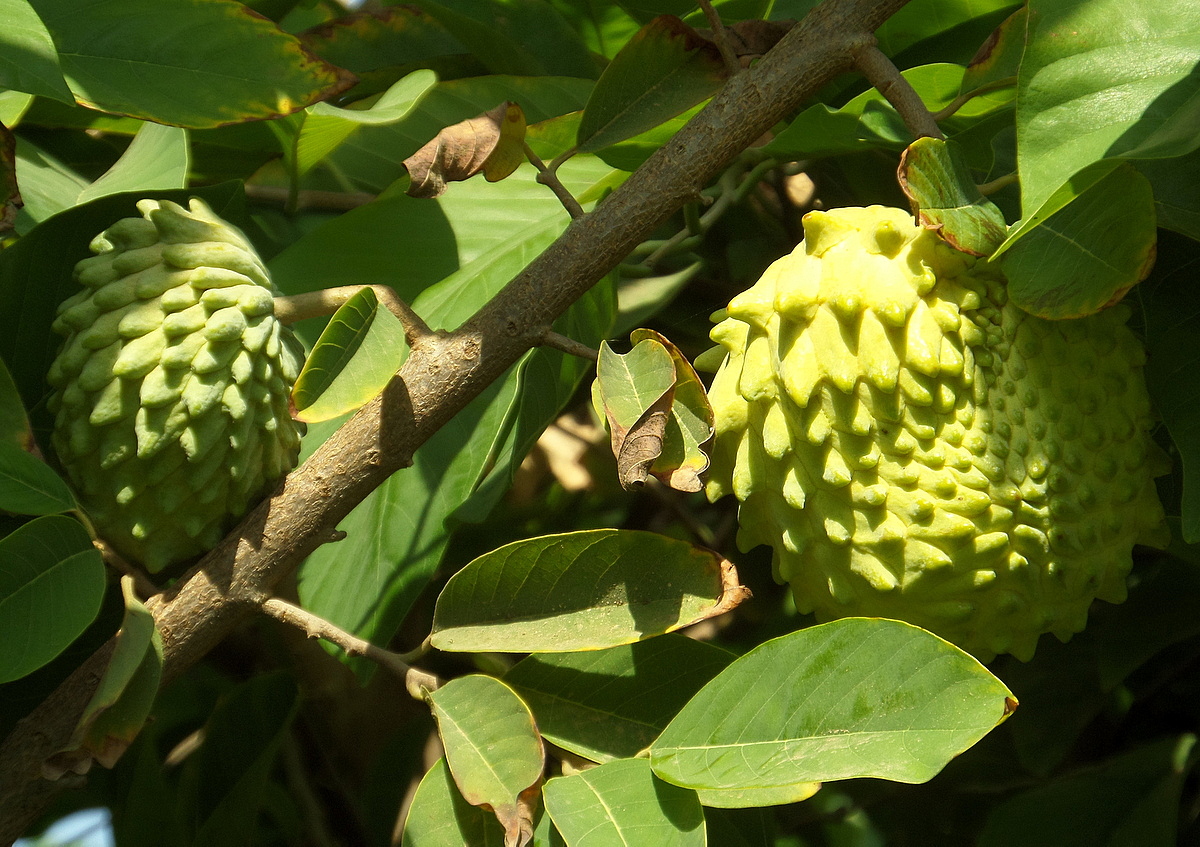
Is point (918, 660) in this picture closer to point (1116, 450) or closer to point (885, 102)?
point (1116, 450)

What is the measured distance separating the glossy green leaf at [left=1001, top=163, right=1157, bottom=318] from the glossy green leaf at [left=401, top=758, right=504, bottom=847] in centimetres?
65

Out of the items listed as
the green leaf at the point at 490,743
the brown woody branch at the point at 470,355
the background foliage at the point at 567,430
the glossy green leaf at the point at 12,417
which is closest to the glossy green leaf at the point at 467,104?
the background foliage at the point at 567,430

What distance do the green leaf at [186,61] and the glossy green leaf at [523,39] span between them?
0.39 metres

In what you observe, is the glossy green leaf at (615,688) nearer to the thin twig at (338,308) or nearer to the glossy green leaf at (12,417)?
the thin twig at (338,308)

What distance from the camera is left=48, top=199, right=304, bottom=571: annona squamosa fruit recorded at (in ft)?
2.94

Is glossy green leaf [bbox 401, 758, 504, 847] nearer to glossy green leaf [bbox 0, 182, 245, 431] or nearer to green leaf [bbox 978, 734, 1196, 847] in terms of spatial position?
glossy green leaf [bbox 0, 182, 245, 431]

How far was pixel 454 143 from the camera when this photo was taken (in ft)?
3.05

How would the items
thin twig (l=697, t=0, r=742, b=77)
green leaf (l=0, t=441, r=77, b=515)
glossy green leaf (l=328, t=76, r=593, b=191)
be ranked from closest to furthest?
green leaf (l=0, t=441, r=77, b=515)
thin twig (l=697, t=0, r=742, b=77)
glossy green leaf (l=328, t=76, r=593, b=191)

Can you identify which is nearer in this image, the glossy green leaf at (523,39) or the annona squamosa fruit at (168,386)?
the annona squamosa fruit at (168,386)

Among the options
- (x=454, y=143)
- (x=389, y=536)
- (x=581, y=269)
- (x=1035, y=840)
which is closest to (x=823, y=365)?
(x=581, y=269)

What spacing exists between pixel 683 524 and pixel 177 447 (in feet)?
3.61

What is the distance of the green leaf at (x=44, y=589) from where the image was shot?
0.81m

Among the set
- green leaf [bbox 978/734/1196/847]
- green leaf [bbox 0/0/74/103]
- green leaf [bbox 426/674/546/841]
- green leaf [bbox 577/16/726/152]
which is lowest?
green leaf [bbox 978/734/1196/847]

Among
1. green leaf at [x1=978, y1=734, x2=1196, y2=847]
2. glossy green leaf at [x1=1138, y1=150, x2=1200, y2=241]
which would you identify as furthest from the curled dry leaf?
green leaf at [x1=978, y1=734, x2=1196, y2=847]
